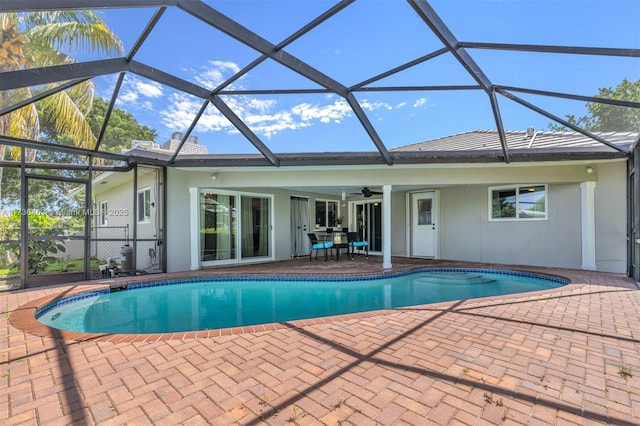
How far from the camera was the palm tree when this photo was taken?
13.1ft

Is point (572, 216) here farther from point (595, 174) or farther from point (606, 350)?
point (606, 350)

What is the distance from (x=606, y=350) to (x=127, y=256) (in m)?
8.88

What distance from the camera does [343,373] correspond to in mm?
2494

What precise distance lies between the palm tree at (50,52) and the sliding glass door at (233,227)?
11.3 feet

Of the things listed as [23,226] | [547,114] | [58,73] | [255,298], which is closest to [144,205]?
[23,226]

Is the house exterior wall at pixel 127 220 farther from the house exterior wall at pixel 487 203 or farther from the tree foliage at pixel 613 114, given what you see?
the tree foliage at pixel 613 114

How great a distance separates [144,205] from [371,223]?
7.81m

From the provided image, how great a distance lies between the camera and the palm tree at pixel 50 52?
4008 millimetres

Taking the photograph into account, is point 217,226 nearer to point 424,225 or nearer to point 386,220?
point 386,220

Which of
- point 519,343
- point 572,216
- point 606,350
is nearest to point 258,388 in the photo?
point 519,343

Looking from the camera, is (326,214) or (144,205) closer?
(144,205)

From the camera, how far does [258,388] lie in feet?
7.46

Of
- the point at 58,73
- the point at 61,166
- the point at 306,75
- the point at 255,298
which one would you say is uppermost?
the point at 306,75

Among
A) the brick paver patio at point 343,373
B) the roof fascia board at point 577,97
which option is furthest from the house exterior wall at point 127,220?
the roof fascia board at point 577,97
